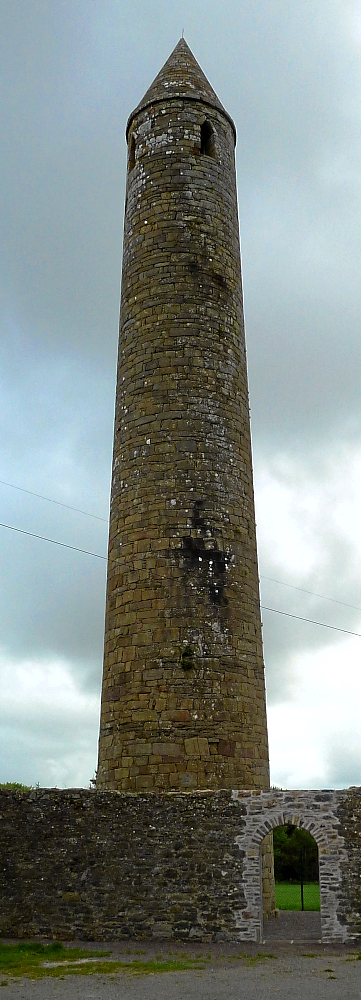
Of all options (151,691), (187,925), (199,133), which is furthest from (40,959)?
(199,133)

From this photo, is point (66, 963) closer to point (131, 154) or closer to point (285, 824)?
point (285, 824)

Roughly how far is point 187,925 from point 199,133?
14.3 meters

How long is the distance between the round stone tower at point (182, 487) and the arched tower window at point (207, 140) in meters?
0.03

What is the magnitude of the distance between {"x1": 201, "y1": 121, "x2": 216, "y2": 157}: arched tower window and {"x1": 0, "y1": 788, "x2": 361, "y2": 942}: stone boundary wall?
496 inches

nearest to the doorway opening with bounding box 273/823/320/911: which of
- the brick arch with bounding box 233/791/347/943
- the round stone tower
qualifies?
the round stone tower

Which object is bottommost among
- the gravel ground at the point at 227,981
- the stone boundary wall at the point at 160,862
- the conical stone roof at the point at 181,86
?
the gravel ground at the point at 227,981

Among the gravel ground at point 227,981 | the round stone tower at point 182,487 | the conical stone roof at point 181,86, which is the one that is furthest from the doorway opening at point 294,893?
the conical stone roof at point 181,86

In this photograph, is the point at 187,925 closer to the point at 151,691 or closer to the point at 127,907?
the point at 127,907

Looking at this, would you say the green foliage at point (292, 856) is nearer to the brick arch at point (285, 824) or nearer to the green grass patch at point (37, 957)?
the brick arch at point (285, 824)

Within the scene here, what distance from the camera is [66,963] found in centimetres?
947

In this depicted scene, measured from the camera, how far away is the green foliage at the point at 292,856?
2903 cm

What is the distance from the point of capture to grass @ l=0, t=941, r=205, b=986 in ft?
29.2

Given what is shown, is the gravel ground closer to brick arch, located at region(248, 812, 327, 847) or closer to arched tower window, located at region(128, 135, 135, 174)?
brick arch, located at region(248, 812, 327, 847)

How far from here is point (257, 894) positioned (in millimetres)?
10648
